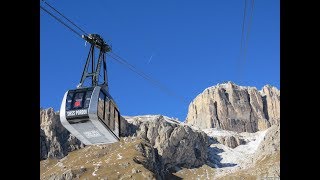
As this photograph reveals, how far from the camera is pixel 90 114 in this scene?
29.6 m

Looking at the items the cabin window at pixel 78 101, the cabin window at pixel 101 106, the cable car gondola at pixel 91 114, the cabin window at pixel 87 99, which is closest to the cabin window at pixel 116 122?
the cable car gondola at pixel 91 114

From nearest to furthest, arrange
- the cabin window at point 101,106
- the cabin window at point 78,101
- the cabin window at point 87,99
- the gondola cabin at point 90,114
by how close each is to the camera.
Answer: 1. the gondola cabin at point 90,114
2. the cabin window at point 101,106
3. the cabin window at point 87,99
4. the cabin window at point 78,101

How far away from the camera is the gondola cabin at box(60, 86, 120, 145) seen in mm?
29734

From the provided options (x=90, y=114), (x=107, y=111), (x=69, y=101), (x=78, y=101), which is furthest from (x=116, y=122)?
(x=90, y=114)

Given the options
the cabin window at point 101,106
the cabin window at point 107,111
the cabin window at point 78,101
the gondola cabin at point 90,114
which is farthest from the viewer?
the cabin window at point 107,111

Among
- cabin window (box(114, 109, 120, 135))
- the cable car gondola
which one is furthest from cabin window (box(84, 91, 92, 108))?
cabin window (box(114, 109, 120, 135))

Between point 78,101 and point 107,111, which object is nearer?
point 78,101

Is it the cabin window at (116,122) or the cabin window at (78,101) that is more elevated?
the cabin window at (78,101)

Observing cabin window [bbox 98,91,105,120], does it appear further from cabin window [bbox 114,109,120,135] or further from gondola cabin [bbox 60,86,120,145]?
cabin window [bbox 114,109,120,135]

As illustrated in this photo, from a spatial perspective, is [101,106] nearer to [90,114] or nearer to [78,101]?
[90,114]

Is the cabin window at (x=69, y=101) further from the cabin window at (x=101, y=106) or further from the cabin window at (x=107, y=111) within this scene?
the cabin window at (x=107, y=111)

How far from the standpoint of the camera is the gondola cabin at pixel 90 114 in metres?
29.7
